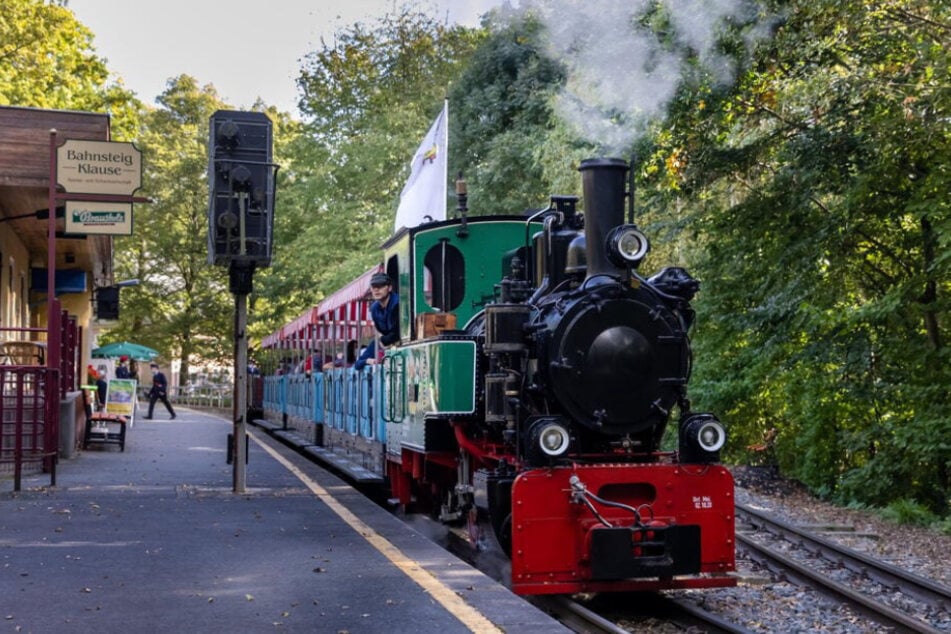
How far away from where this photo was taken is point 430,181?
593 inches

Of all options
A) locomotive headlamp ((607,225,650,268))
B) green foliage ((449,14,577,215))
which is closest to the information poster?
green foliage ((449,14,577,215))

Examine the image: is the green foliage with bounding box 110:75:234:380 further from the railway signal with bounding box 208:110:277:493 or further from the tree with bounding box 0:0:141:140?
the railway signal with bounding box 208:110:277:493

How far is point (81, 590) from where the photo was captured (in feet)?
20.6

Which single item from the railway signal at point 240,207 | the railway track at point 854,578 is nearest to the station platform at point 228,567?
the railway signal at point 240,207

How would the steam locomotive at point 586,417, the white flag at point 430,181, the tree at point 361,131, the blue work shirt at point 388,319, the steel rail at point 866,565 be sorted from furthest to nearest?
the tree at point 361,131
the white flag at point 430,181
the blue work shirt at point 388,319
the steel rail at point 866,565
the steam locomotive at point 586,417

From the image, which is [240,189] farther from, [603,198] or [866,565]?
[866,565]

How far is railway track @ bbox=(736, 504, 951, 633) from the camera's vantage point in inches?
281

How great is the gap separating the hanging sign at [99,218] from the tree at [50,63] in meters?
11.9

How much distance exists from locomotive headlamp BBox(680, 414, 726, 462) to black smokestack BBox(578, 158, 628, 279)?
1.09 m

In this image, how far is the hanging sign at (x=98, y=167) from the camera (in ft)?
44.7

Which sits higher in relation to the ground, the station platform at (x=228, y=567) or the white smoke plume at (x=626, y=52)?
the white smoke plume at (x=626, y=52)

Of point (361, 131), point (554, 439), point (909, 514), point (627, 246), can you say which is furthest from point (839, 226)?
point (361, 131)

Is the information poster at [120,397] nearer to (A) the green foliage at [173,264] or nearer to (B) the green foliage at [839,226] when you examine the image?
(B) the green foliage at [839,226]

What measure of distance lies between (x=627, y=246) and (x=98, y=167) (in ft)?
28.7
